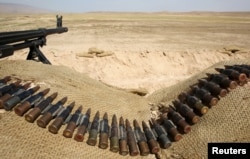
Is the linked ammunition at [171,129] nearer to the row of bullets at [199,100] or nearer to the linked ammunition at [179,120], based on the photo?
the row of bullets at [199,100]

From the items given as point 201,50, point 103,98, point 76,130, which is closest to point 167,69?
point 201,50

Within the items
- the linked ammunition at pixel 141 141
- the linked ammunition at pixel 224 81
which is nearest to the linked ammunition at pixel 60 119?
the linked ammunition at pixel 141 141

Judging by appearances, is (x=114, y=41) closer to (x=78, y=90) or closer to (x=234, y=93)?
(x=78, y=90)

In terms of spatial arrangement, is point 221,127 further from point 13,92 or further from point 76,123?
point 13,92

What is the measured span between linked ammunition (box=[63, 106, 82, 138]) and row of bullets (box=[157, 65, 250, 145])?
227 cm

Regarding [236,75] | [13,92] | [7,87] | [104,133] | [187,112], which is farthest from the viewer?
[236,75]

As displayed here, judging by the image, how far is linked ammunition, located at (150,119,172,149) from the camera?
720cm

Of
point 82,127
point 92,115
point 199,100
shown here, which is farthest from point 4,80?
point 199,100

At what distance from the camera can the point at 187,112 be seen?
25.5 feet

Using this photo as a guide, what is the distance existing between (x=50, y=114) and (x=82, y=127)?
0.79 metres

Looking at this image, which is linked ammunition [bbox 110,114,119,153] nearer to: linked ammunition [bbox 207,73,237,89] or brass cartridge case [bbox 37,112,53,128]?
brass cartridge case [bbox 37,112,53,128]

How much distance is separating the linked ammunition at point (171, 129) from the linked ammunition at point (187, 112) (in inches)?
16.0

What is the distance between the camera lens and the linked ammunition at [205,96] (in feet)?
24.8

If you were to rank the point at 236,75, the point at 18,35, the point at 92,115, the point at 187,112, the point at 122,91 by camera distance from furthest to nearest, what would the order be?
the point at 122,91 → the point at 18,35 → the point at 92,115 → the point at 236,75 → the point at 187,112
